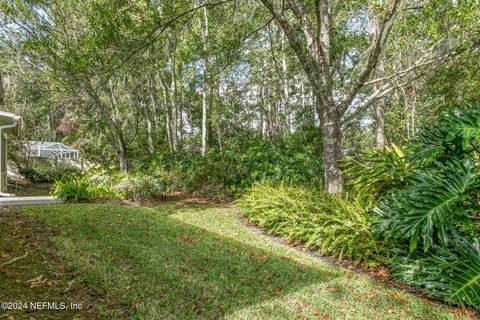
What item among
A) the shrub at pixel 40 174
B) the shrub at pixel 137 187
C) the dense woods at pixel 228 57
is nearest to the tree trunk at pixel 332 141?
the dense woods at pixel 228 57

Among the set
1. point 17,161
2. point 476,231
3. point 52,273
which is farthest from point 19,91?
point 476,231

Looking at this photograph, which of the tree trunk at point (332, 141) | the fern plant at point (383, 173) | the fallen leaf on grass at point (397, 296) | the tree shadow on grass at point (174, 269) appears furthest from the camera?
the tree trunk at point (332, 141)

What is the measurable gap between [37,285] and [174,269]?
1.45m

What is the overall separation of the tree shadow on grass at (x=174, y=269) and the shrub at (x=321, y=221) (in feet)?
2.44

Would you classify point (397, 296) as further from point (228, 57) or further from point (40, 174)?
point (40, 174)

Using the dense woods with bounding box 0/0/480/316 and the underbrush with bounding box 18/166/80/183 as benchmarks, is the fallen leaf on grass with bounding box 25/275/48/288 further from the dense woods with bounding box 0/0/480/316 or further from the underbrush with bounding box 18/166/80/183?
the underbrush with bounding box 18/166/80/183

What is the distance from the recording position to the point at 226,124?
1977 cm

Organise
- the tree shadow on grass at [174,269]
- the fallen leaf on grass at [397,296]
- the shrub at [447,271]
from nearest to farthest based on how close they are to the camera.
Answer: the shrub at [447,271]
the tree shadow on grass at [174,269]
the fallen leaf on grass at [397,296]

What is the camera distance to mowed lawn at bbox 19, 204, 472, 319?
2.80m

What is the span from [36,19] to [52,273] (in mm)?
9945

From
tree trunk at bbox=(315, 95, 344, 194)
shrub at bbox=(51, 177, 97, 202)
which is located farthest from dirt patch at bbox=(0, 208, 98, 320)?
tree trunk at bbox=(315, 95, 344, 194)

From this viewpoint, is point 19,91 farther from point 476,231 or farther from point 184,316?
point 476,231

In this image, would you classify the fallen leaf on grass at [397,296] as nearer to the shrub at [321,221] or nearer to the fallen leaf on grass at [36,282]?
the shrub at [321,221]

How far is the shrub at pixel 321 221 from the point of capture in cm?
430
